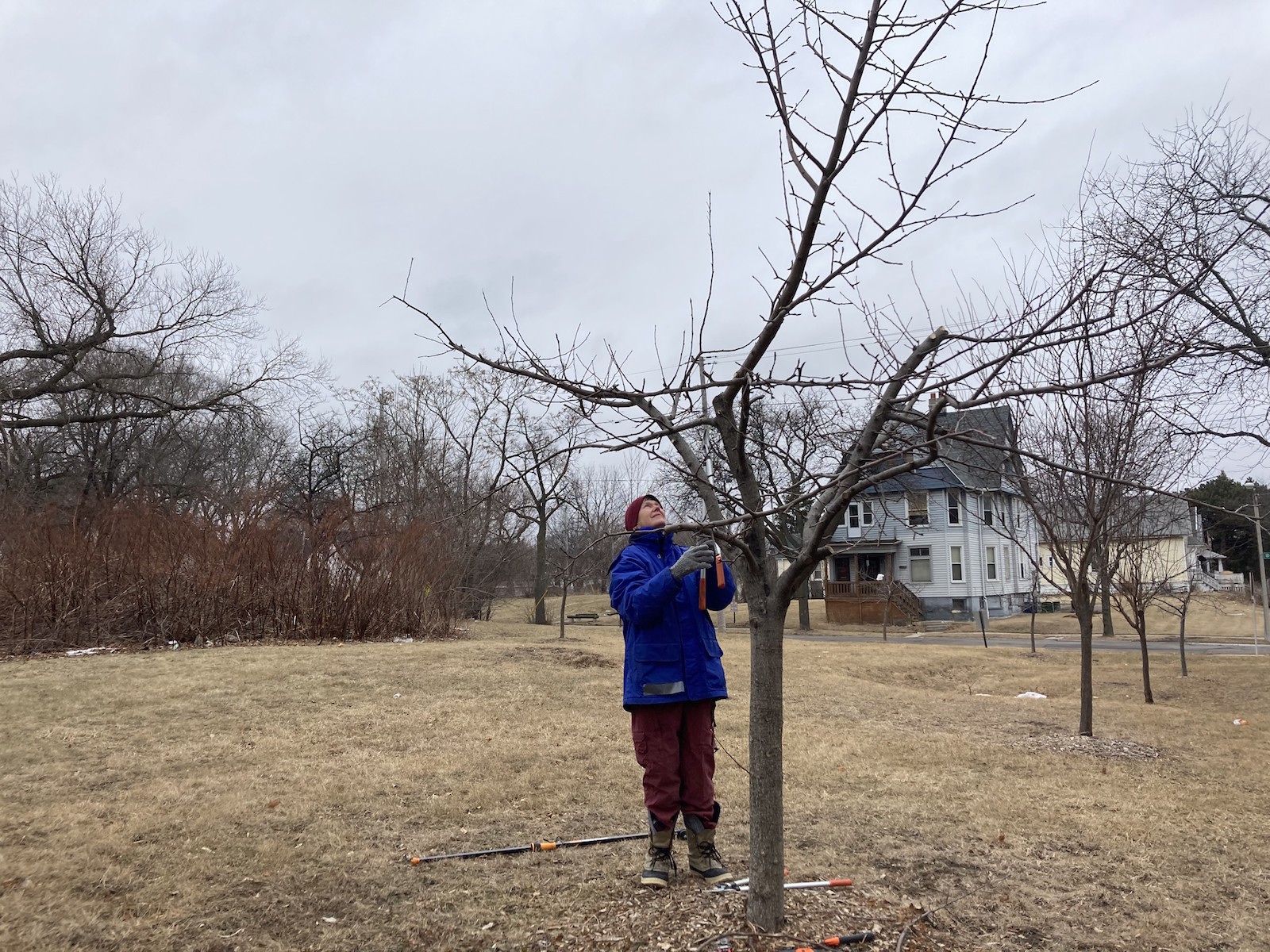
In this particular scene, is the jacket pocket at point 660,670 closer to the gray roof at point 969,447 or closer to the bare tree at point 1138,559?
the gray roof at point 969,447

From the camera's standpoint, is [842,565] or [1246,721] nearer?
[1246,721]

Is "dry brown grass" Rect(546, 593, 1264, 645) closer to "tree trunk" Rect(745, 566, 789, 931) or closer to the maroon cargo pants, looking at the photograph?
the maroon cargo pants

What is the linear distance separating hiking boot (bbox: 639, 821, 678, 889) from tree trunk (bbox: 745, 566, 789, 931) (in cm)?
67

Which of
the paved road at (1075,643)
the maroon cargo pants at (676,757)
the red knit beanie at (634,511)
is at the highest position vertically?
the red knit beanie at (634,511)

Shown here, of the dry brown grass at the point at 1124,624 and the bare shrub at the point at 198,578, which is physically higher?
the bare shrub at the point at 198,578

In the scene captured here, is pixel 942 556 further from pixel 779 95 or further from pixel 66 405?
pixel 779 95

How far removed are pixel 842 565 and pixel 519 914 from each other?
38.4 meters

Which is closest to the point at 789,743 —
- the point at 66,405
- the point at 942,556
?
the point at 66,405

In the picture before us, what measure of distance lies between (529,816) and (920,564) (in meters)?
31.8

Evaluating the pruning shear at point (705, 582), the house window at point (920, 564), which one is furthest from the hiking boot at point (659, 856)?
the house window at point (920, 564)

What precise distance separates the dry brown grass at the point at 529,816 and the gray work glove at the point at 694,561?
4.41 ft

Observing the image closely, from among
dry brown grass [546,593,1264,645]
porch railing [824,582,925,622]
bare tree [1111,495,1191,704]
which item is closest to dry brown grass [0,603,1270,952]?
bare tree [1111,495,1191,704]

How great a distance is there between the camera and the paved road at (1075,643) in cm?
1844

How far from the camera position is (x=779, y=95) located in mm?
2902
